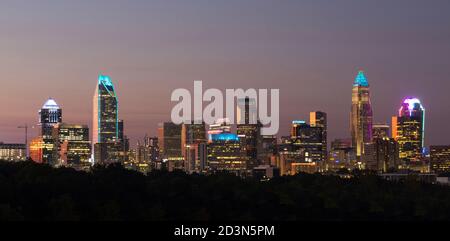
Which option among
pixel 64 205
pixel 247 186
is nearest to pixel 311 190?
pixel 247 186

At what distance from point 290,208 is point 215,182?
830cm

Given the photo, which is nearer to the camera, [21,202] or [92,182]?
[21,202]

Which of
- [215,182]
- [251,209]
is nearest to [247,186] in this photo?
[215,182]

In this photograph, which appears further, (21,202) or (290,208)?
(290,208)
